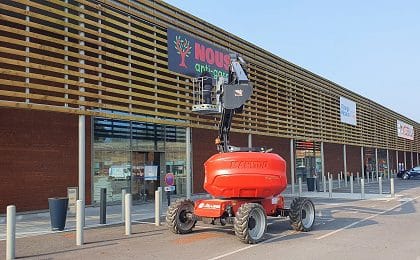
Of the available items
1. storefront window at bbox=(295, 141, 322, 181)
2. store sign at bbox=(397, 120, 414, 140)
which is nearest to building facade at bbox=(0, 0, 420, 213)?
storefront window at bbox=(295, 141, 322, 181)

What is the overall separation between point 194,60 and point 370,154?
33.9 meters

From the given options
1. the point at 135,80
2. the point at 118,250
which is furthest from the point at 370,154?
the point at 118,250

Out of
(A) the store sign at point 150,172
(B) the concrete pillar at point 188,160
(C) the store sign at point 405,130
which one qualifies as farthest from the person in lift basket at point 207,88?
(C) the store sign at point 405,130

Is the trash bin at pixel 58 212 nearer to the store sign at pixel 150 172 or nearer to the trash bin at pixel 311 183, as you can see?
the store sign at pixel 150 172

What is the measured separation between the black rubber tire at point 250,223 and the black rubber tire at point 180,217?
1827mm

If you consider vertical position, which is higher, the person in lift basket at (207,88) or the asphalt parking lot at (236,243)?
the person in lift basket at (207,88)

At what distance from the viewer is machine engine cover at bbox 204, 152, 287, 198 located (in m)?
11.4

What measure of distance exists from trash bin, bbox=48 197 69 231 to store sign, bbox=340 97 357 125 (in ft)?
106

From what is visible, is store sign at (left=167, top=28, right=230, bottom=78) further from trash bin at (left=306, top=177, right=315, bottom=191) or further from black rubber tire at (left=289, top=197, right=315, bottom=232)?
black rubber tire at (left=289, top=197, right=315, bottom=232)

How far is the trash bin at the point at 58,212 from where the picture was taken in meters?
12.4

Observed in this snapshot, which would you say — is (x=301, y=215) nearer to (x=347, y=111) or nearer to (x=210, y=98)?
(x=210, y=98)

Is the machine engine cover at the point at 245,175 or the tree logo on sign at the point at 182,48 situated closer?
the machine engine cover at the point at 245,175

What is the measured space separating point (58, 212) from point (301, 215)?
A: 6344 millimetres

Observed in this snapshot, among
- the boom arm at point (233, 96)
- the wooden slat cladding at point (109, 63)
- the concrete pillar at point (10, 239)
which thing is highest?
the wooden slat cladding at point (109, 63)
